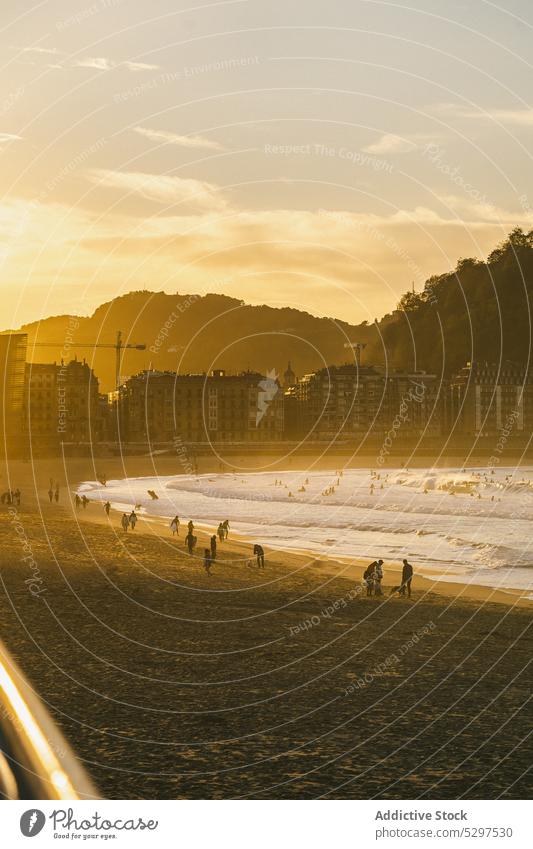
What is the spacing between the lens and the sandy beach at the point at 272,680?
524 inches

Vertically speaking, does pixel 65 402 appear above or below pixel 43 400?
below

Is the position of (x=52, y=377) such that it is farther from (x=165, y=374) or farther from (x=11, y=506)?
(x=11, y=506)

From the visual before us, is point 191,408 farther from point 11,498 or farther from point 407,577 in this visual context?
point 407,577

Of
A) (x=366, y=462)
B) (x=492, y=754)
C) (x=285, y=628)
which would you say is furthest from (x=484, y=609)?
(x=366, y=462)

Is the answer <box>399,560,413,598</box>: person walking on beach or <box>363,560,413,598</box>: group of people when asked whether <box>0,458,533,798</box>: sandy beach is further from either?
<box>399,560,413,598</box>: person walking on beach

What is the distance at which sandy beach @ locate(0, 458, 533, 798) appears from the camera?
1331 cm

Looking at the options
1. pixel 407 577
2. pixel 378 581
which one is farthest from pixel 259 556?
pixel 407 577

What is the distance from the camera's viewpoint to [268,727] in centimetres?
1527

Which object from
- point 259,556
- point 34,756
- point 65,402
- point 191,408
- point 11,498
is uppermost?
point 191,408

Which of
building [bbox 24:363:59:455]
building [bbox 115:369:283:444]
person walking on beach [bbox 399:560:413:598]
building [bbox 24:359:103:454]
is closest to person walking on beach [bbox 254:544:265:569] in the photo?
person walking on beach [bbox 399:560:413:598]

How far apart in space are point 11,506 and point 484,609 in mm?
37577

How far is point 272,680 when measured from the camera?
18.2m

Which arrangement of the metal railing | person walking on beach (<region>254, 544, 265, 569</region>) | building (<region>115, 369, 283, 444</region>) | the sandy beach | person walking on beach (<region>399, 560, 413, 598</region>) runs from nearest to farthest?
the metal railing, the sandy beach, person walking on beach (<region>399, 560, 413, 598</region>), person walking on beach (<region>254, 544, 265, 569</region>), building (<region>115, 369, 283, 444</region>)

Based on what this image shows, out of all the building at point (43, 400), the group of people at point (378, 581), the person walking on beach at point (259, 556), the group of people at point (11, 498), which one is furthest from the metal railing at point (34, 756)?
the building at point (43, 400)
